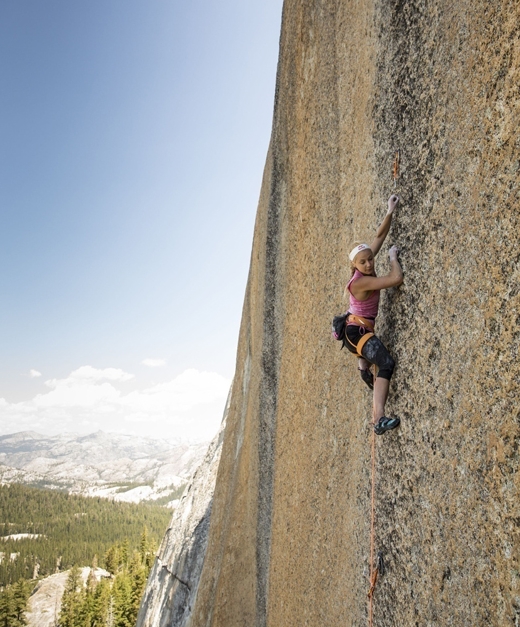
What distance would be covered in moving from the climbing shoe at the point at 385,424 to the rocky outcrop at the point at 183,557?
10.6 metres

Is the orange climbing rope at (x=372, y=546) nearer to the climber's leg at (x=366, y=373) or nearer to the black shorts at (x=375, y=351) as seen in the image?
the climber's leg at (x=366, y=373)

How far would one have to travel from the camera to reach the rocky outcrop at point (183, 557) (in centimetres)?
1292

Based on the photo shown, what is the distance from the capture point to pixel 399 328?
12.9 ft

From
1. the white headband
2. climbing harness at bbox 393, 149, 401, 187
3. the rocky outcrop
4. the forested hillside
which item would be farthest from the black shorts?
the forested hillside

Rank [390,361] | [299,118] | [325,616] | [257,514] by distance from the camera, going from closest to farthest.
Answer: [390,361], [325,616], [299,118], [257,514]

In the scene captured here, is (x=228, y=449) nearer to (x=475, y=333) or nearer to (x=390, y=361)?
(x=390, y=361)

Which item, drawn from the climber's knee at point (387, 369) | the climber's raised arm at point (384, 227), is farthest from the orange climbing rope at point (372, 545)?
the climber's raised arm at point (384, 227)

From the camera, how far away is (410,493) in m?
3.48

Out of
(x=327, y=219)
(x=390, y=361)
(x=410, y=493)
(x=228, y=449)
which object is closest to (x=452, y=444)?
(x=410, y=493)

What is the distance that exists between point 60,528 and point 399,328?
16254 centimetres

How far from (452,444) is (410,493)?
69 cm

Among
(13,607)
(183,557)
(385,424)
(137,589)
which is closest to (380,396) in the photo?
(385,424)

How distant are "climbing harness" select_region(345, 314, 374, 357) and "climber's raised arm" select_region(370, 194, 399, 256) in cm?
66

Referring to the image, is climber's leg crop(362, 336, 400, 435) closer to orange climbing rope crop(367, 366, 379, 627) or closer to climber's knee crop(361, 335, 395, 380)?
climber's knee crop(361, 335, 395, 380)
